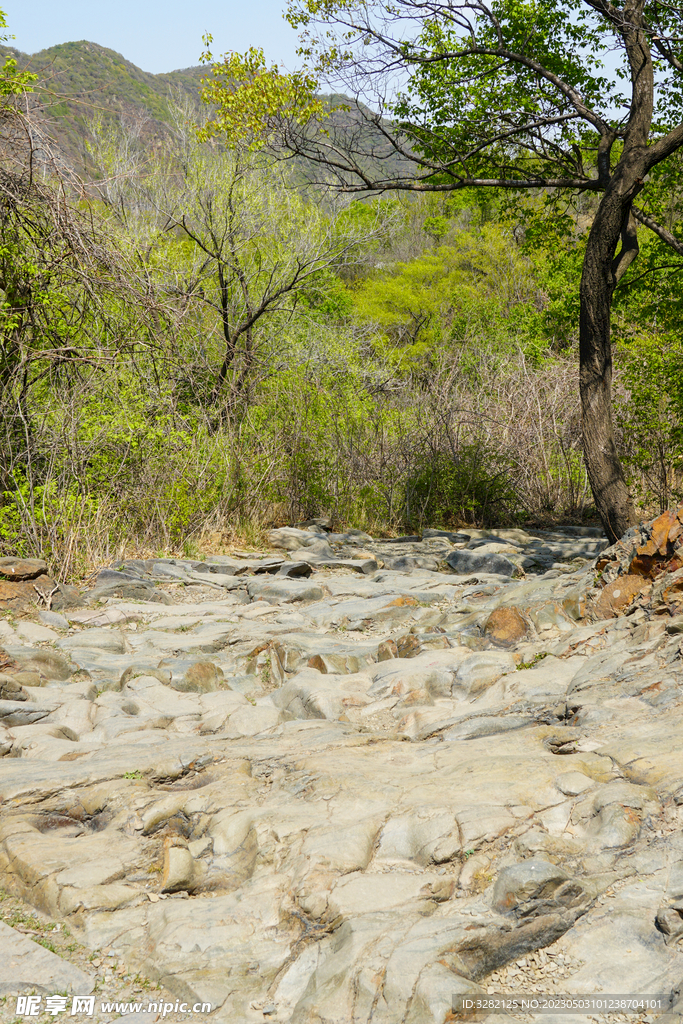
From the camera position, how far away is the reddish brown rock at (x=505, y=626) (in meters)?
5.07

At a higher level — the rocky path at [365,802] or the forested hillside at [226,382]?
the forested hillside at [226,382]

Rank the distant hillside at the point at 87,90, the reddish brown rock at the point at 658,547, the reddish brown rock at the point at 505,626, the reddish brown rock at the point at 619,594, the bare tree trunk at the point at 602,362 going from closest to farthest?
the reddish brown rock at the point at 658,547 → the reddish brown rock at the point at 619,594 → the reddish brown rock at the point at 505,626 → the distant hillside at the point at 87,90 → the bare tree trunk at the point at 602,362

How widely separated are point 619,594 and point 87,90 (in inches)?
213

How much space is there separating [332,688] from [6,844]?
204 cm

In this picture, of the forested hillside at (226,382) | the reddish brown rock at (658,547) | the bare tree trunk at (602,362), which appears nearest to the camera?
the reddish brown rock at (658,547)

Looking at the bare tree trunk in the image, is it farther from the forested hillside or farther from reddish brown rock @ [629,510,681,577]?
reddish brown rock @ [629,510,681,577]

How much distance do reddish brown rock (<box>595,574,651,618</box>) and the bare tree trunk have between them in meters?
2.37

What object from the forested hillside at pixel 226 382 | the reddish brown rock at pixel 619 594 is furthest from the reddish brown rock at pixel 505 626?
the forested hillside at pixel 226 382

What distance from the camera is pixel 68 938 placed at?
251 cm

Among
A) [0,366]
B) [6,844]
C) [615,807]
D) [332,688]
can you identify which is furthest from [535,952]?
[0,366]

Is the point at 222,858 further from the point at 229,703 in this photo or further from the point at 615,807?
the point at 229,703

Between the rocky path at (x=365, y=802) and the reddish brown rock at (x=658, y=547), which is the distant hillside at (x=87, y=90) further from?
the reddish brown rock at (x=658, y=547)

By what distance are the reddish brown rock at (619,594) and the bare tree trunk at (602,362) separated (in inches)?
93.2

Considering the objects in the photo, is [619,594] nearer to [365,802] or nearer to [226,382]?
[365,802]
